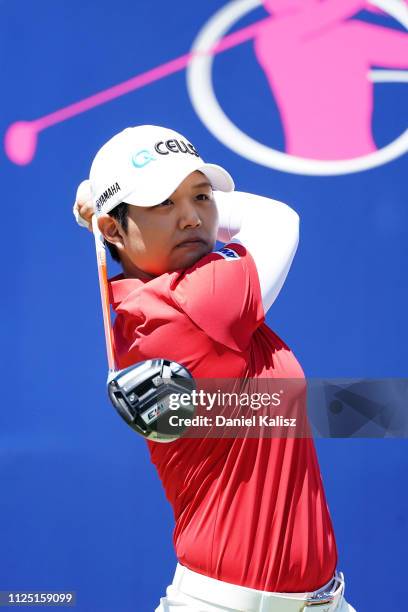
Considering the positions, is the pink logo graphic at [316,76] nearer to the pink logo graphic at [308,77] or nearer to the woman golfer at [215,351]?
the pink logo graphic at [308,77]

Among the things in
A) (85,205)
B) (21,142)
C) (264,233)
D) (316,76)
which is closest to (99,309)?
(21,142)

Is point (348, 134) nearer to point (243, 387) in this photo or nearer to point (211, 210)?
point (211, 210)

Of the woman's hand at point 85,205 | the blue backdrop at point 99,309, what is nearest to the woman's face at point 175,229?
the woman's hand at point 85,205

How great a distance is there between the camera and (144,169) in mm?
1093

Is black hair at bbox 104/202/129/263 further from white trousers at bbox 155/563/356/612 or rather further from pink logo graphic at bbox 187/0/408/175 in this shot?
pink logo graphic at bbox 187/0/408/175

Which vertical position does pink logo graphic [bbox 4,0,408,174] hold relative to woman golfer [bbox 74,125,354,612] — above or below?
above

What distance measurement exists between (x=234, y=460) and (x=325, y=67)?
1.12 metres

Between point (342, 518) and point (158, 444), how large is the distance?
2.76ft

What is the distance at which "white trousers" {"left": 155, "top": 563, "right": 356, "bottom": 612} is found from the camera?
3.47 ft

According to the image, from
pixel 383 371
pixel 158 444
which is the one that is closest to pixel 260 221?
pixel 158 444

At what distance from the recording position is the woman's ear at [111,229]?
45.6 inches

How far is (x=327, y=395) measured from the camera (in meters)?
1.72

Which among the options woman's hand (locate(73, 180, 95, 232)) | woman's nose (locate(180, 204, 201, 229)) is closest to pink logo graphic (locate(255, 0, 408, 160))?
woman's hand (locate(73, 180, 95, 232))

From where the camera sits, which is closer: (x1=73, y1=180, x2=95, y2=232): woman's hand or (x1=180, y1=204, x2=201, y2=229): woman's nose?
(x1=180, y1=204, x2=201, y2=229): woman's nose
